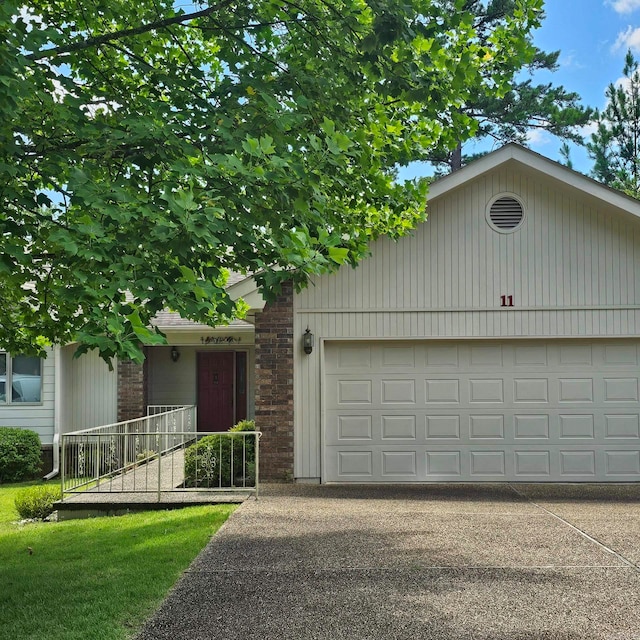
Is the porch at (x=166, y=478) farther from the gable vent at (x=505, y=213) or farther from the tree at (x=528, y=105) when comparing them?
the tree at (x=528, y=105)

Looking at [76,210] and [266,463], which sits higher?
[76,210]

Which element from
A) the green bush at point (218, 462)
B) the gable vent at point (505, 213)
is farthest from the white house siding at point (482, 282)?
the green bush at point (218, 462)

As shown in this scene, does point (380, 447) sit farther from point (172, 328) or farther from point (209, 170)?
point (209, 170)

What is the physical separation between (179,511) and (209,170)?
5676 mm

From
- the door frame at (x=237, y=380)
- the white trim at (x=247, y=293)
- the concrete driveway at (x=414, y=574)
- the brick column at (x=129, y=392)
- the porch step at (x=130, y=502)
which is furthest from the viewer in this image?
the door frame at (x=237, y=380)

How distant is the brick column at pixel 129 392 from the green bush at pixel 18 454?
5.95 feet

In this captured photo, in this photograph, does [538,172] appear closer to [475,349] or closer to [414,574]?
[475,349]

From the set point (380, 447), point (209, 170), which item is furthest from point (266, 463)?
point (209, 170)

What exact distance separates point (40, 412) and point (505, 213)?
10152 millimetres

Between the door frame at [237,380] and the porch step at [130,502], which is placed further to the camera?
the door frame at [237,380]

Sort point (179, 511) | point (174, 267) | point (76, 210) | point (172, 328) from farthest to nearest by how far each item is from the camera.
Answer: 1. point (172, 328)
2. point (179, 511)
3. point (76, 210)
4. point (174, 267)

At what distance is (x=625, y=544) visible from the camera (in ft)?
23.5

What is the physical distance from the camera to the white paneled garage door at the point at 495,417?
1118cm

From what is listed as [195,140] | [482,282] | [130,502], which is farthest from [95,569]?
[482,282]
